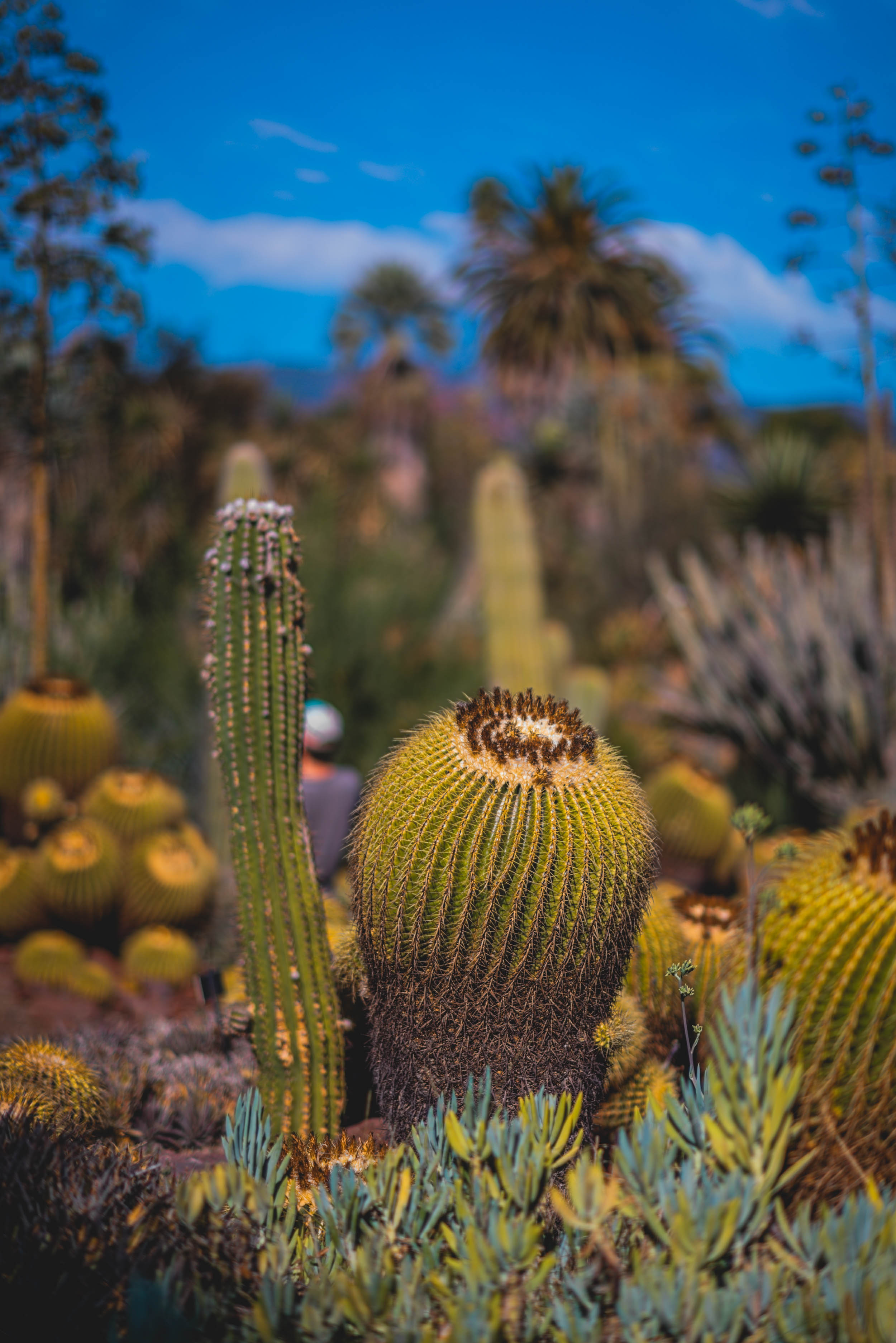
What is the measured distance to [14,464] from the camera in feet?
37.1

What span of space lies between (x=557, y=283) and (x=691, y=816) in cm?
1682

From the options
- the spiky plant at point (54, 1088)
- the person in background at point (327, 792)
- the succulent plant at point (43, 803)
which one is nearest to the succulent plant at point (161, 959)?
the succulent plant at point (43, 803)

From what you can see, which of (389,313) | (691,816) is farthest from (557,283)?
(691,816)

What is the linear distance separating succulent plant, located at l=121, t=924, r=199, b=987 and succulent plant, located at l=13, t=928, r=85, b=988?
0.33 metres

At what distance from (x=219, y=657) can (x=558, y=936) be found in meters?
1.43

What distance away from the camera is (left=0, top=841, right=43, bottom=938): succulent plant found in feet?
19.9

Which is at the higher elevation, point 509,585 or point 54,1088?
point 509,585

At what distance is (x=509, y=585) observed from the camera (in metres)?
10.8

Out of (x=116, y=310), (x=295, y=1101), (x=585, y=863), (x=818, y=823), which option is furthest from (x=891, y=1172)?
(x=116, y=310)

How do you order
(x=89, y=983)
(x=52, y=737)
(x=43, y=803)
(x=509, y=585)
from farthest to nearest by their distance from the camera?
(x=509, y=585) < (x=52, y=737) < (x=43, y=803) < (x=89, y=983)

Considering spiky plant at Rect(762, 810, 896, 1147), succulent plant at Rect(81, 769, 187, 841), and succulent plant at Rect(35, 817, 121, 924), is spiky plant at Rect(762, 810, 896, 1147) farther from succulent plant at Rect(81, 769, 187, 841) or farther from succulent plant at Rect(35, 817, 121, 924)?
succulent plant at Rect(81, 769, 187, 841)

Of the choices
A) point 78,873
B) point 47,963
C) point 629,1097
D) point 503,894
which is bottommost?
point 47,963

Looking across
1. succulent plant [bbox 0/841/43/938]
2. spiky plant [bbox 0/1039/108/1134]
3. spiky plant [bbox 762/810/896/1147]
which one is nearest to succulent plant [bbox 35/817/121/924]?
succulent plant [bbox 0/841/43/938]

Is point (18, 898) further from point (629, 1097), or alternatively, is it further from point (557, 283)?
point (557, 283)
